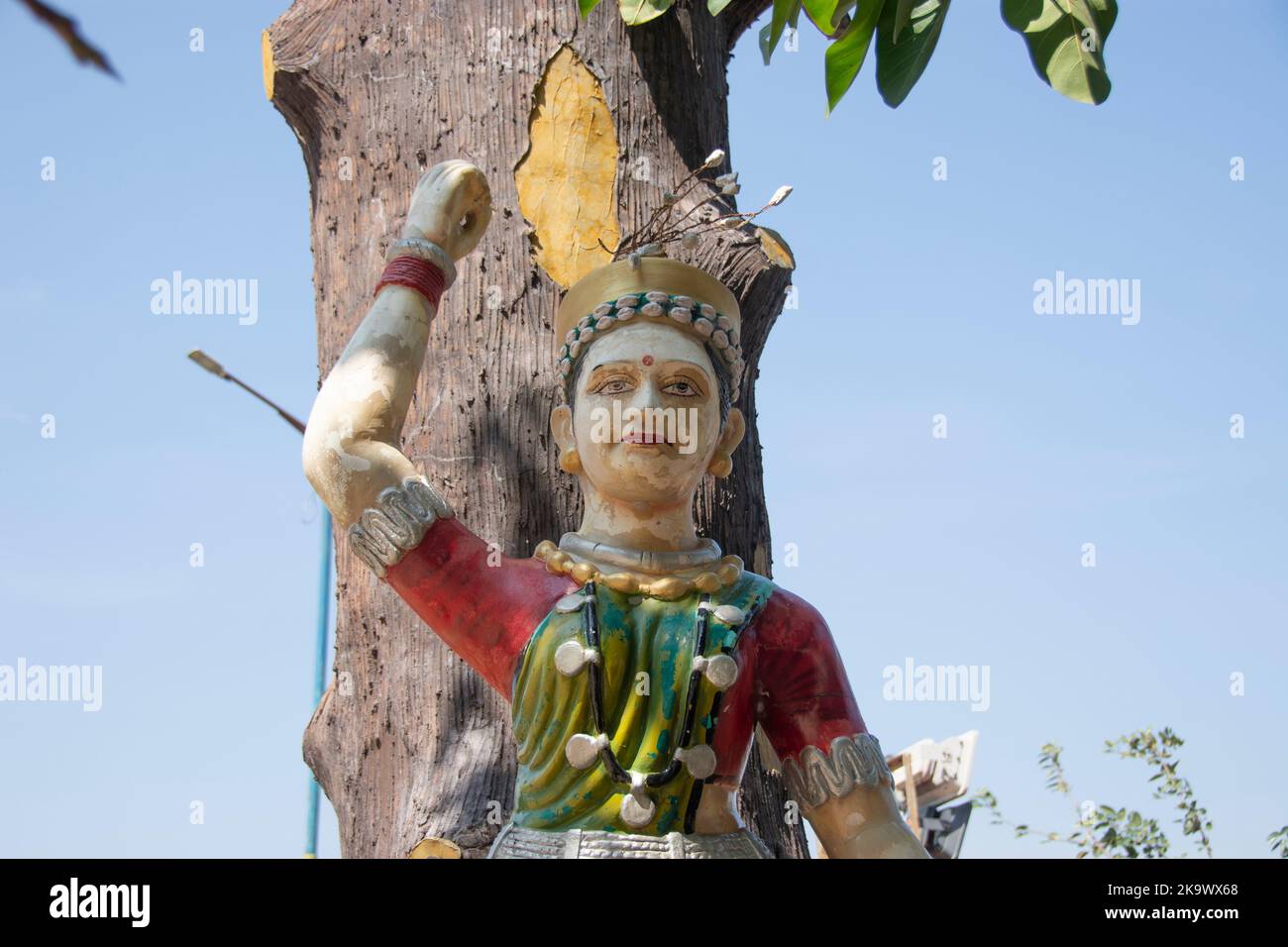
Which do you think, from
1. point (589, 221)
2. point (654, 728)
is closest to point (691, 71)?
point (589, 221)

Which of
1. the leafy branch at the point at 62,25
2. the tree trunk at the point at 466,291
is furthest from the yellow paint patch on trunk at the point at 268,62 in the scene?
the leafy branch at the point at 62,25

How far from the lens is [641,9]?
3.87 metres

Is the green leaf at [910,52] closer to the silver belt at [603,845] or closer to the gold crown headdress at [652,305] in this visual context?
the gold crown headdress at [652,305]

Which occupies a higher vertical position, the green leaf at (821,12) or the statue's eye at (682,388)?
the green leaf at (821,12)

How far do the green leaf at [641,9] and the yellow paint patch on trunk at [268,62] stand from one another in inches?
64.9

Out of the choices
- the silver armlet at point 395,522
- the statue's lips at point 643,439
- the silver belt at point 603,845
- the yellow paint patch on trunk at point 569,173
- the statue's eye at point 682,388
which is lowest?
the silver belt at point 603,845

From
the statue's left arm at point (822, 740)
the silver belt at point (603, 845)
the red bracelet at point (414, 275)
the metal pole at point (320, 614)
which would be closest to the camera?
the silver belt at point (603, 845)

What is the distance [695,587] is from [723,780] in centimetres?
47

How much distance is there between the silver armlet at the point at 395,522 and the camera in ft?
11.3

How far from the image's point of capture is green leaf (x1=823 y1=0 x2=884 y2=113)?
3.65m

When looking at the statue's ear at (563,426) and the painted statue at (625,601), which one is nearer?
the painted statue at (625,601)

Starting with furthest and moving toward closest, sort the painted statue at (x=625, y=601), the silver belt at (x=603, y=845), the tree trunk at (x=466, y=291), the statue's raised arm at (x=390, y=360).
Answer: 1. the tree trunk at (x=466, y=291)
2. the statue's raised arm at (x=390, y=360)
3. the painted statue at (x=625, y=601)
4. the silver belt at (x=603, y=845)

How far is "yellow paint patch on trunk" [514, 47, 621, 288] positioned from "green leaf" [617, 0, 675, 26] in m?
0.80

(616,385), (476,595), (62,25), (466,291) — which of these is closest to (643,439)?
(616,385)
